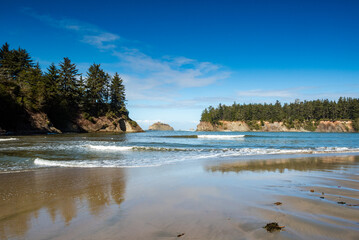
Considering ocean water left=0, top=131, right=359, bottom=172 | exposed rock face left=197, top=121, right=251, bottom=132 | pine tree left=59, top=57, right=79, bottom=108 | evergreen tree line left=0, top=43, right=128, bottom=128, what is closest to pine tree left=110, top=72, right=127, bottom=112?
evergreen tree line left=0, top=43, right=128, bottom=128

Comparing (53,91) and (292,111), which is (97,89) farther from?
(292,111)

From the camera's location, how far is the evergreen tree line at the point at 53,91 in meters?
37.2

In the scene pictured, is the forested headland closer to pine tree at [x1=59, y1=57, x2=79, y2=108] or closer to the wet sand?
pine tree at [x1=59, y1=57, x2=79, y2=108]

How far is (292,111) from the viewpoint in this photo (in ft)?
435

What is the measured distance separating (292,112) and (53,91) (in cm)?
13229

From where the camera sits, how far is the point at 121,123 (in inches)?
2515

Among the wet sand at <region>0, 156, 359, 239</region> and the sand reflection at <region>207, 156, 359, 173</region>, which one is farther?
the sand reflection at <region>207, 156, 359, 173</region>

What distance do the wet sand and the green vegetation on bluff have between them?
135315 millimetres

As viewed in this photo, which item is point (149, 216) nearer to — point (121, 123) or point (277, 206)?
point (277, 206)

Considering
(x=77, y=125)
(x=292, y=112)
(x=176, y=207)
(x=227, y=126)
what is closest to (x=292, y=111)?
(x=292, y=112)

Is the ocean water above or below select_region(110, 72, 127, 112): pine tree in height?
below

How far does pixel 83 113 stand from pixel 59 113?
7964 millimetres

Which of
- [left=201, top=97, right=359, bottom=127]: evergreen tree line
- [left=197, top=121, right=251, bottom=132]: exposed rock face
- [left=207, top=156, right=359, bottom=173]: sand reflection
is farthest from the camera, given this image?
[left=197, top=121, right=251, bottom=132]: exposed rock face

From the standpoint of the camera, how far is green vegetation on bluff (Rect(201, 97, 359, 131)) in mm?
121125
